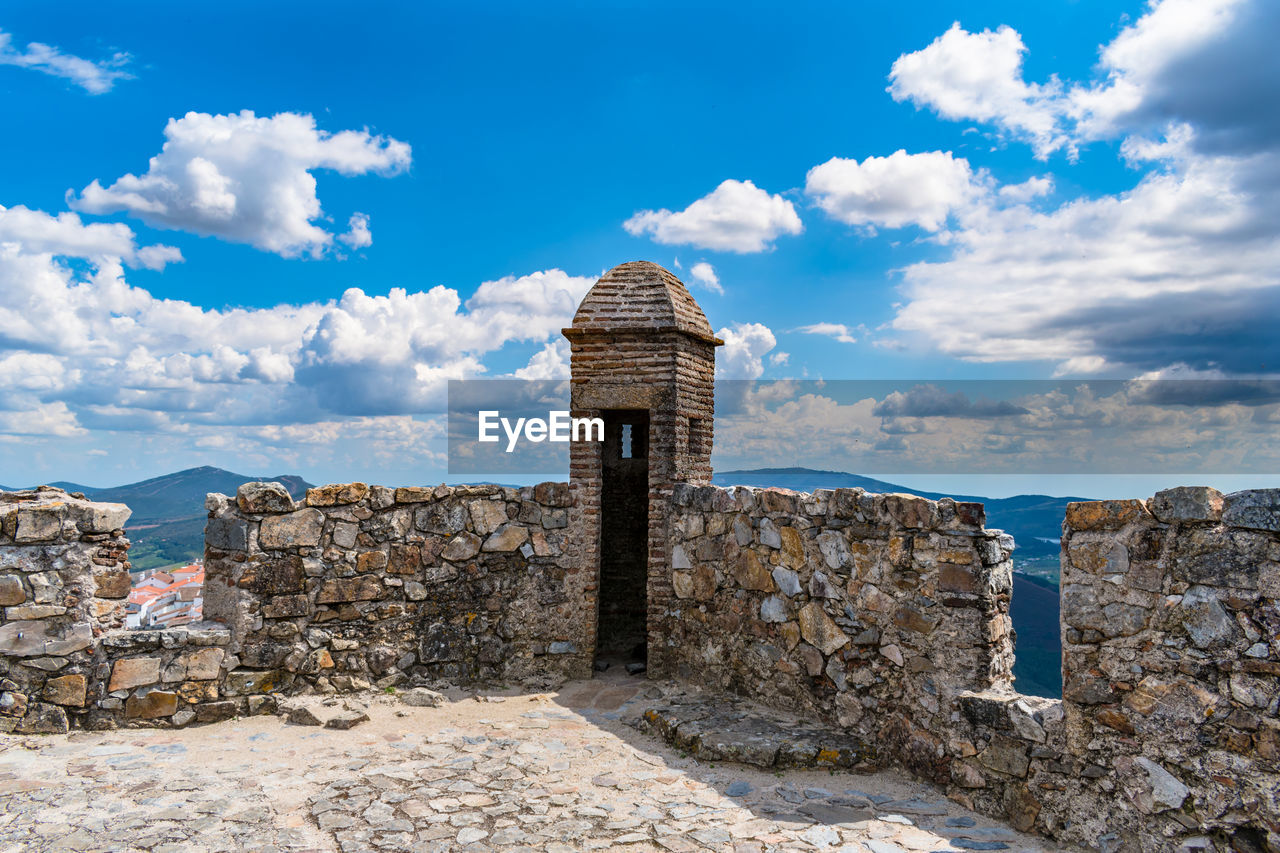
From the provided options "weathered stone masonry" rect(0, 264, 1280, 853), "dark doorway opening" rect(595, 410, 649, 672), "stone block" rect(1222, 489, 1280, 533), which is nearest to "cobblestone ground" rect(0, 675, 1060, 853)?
"weathered stone masonry" rect(0, 264, 1280, 853)

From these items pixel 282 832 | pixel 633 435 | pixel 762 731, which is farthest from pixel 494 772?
pixel 633 435

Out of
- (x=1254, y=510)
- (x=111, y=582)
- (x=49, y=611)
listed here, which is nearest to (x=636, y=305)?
(x=111, y=582)

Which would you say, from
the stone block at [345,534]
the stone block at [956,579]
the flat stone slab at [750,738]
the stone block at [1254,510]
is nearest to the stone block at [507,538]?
the stone block at [345,534]

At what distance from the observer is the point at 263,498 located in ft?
22.6

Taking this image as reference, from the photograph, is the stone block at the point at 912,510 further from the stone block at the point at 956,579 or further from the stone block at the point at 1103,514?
the stone block at the point at 1103,514

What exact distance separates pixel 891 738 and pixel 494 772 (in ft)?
9.56

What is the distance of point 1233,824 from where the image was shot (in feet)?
12.7

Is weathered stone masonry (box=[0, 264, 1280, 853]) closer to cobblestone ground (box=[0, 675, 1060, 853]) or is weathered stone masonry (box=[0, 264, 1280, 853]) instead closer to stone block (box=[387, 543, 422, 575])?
stone block (box=[387, 543, 422, 575])

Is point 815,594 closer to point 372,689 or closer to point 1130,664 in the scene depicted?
point 1130,664

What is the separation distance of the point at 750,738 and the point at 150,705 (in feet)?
16.3

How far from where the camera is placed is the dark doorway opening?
31.8 ft

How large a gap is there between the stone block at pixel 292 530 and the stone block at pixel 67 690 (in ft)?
5.45

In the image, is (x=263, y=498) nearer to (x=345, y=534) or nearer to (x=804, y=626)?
(x=345, y=534)

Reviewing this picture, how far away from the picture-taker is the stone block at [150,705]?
6.31 metres
